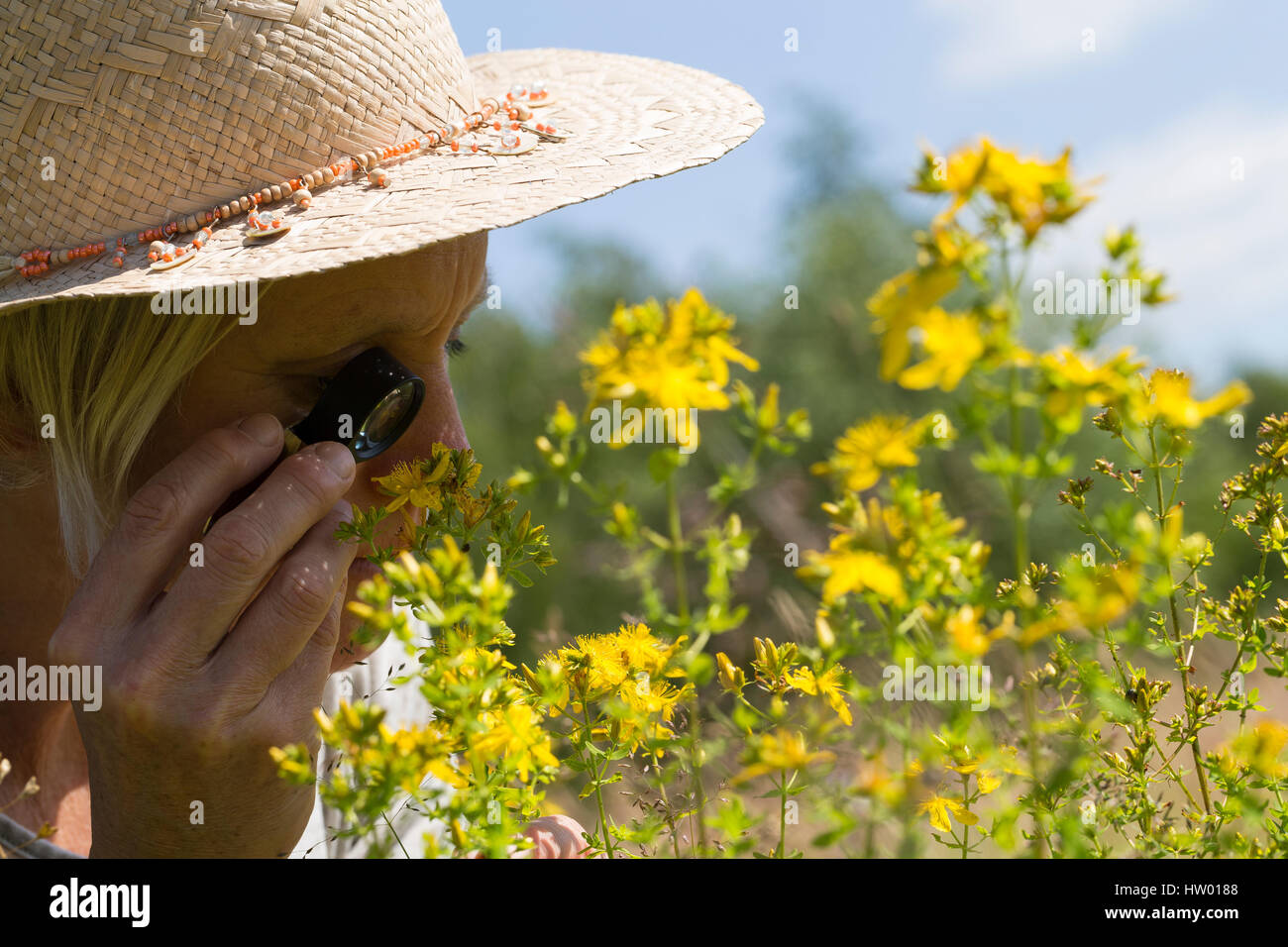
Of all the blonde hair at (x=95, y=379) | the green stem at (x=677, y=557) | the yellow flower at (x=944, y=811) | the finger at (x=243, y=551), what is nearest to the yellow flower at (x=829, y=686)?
the yellow flower at (x=944, y=811)

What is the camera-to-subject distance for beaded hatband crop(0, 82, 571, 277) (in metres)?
1.19

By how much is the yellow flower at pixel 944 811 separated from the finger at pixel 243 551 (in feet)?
2.77

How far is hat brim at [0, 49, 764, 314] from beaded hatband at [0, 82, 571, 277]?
1cm

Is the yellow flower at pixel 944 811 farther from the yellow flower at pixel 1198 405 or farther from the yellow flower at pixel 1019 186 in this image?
the yellow flower at pixel 1019 186

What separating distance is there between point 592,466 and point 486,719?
19.1 feet

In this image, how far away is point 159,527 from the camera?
1.31 m

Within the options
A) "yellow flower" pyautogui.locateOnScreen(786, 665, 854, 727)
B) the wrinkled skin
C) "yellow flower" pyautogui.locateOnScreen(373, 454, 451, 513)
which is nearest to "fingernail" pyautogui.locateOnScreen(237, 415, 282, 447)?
the wrinkled skin

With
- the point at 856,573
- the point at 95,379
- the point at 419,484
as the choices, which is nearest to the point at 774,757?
the point at 856,573

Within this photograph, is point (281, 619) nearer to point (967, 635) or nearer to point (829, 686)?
point (829, 686)

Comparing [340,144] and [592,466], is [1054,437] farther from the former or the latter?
[592,466]

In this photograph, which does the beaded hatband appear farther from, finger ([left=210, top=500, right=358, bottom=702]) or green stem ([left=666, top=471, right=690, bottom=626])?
green stem ([left=666, top=471, right=690, bottom=626])

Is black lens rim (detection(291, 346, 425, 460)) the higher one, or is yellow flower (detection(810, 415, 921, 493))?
black lens rim (detection(291, 346, 425, 460))
